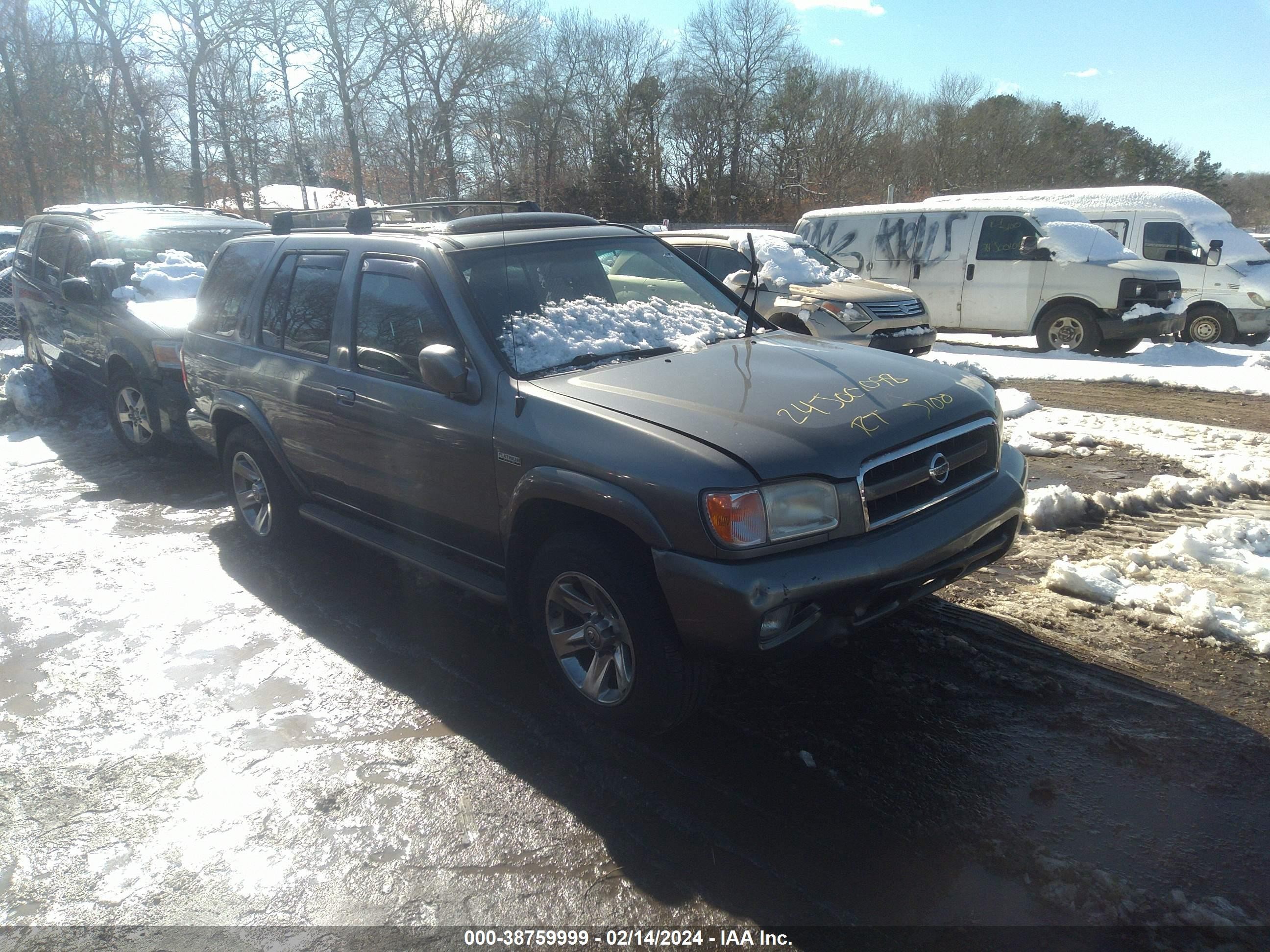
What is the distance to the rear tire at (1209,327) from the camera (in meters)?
12.5

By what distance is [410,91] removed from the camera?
3328 cm

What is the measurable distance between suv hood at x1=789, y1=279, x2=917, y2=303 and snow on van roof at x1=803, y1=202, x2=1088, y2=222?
3.26 meters

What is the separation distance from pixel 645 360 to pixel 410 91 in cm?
3380

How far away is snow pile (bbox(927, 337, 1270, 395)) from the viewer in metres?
9.23

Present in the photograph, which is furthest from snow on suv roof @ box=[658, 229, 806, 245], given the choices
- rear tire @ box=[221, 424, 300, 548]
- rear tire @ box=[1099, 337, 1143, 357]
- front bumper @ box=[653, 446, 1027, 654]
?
front bumper @ box=[653, 446, 1027, 654]

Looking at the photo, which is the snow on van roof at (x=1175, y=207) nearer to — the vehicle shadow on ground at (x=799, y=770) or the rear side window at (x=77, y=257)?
the rear side window at (x=77, y=257)

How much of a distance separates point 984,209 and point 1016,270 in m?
1.06

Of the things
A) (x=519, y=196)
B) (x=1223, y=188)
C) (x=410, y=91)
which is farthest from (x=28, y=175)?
(x=1223, y=188)

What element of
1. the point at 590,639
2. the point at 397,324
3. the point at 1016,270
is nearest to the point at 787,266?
the point at 1016,270

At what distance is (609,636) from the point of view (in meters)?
3.27

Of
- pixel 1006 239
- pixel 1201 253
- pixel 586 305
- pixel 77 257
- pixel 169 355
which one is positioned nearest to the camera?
pixel 586 305

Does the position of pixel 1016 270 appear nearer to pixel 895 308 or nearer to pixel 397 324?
pixel 895 308

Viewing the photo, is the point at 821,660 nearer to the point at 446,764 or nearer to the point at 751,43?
the point at 446,764

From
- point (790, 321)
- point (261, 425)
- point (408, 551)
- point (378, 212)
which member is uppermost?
point (378, 212)
